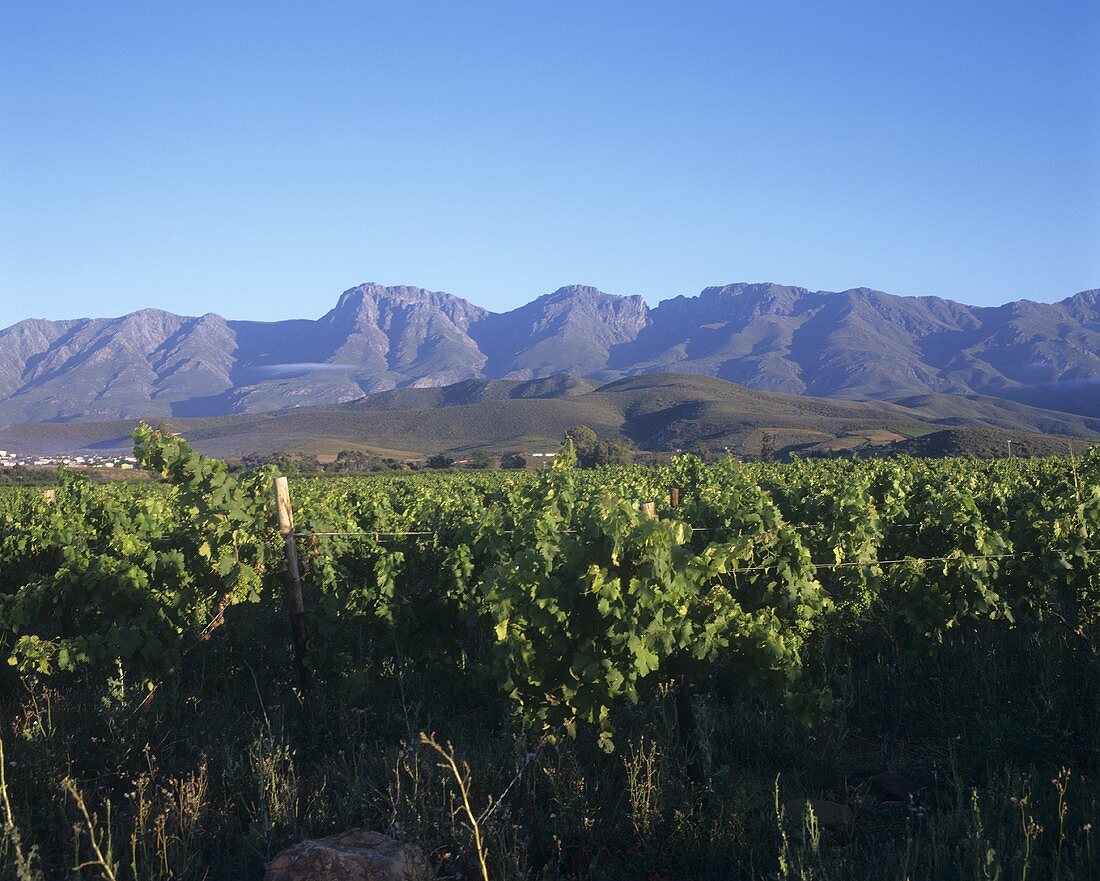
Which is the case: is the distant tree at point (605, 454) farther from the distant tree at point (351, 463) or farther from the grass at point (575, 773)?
the grass at point (575, 773)

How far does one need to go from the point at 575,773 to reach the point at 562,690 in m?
0.57

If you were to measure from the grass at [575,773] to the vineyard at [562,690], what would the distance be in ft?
0.07

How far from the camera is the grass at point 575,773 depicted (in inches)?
162

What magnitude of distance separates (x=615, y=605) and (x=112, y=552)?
4.70m

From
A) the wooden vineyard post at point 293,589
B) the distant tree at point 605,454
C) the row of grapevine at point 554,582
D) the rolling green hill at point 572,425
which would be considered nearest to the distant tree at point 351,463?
the distant tree at point 605,454

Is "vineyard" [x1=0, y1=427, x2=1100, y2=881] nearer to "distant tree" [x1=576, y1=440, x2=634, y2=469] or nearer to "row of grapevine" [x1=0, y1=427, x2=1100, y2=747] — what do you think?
"row of grapevine" [x1=0, y1=427, x2=1100, y2=747]

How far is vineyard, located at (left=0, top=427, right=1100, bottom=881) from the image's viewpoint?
429 cm

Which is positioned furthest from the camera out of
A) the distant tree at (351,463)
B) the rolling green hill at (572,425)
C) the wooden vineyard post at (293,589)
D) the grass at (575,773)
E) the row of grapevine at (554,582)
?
the rolling green hill at (572,425)

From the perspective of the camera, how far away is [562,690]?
526 cm

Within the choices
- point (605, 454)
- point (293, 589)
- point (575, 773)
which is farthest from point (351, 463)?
point (575, 773)

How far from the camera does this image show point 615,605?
5.06 meters

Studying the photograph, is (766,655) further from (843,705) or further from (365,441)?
(365,441)

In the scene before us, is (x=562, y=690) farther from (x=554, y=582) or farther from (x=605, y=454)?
(x=605, y=454)

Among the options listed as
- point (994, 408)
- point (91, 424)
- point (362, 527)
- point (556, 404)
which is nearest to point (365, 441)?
point (556, 404)
